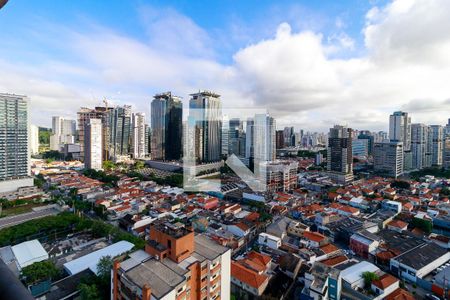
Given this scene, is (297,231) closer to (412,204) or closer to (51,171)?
(412,204)

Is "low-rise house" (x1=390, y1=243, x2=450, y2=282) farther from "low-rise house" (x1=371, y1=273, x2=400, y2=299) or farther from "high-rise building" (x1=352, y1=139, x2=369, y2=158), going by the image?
"high-rise building" (x1=352, y1=139, x2=369, y2=158)

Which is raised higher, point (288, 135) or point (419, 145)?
point (288, 135)

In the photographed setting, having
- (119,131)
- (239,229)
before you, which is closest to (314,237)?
(239,229)

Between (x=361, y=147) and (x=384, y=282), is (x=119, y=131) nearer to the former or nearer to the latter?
(x=384, y=282)

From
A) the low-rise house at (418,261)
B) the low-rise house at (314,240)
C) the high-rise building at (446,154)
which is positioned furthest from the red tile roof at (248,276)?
the high-rise building at (446,154)

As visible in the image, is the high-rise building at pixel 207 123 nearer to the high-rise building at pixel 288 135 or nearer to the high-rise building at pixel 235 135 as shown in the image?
the high-rise building at pixel 235 135

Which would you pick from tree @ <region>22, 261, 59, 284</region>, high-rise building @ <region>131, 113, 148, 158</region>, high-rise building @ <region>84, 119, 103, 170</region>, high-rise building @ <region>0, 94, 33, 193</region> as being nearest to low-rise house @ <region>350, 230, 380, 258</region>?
tree @ <region>22, 261, 59, 284</region>
